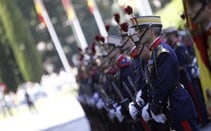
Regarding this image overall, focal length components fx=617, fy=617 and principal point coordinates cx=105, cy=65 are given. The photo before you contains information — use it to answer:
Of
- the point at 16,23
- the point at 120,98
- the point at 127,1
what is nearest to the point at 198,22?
the point at 127,1

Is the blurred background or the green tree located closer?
the blurred background

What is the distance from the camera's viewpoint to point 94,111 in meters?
11.4

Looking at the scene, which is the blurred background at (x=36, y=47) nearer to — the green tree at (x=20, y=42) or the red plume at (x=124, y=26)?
the green tree at (x=20, y=42)

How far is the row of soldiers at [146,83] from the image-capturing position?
19.4 feet

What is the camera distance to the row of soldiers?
19.4 ft

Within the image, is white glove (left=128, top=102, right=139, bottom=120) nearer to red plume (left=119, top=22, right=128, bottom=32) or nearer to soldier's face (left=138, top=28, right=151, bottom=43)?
red plume (left=119, top=22, right=128, bottom=32)

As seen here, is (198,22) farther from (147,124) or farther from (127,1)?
(147,124)

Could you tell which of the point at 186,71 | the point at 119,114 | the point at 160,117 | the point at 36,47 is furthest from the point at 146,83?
→ the point at 36,47

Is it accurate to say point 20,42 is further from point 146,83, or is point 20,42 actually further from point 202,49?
point 202,49

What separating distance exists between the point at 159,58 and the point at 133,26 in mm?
700

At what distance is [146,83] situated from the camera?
261 inches

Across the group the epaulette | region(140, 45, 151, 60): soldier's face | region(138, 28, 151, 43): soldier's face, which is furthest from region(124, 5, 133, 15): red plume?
the epaulette

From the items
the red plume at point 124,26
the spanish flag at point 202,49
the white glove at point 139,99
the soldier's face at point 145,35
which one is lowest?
the white glove at point 139,99

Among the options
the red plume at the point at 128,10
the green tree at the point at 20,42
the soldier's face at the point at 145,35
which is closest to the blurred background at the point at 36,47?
the green tree at the point at 20,42
